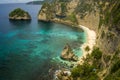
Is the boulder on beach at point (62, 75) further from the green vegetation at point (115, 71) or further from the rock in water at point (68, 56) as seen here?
the green vegetation at point (115, 71)

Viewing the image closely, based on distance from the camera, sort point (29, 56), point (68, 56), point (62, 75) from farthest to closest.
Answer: point (29, 56) < point (68, 56) < point (62, 75)

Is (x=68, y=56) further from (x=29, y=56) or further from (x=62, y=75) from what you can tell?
(x=62, y=75)

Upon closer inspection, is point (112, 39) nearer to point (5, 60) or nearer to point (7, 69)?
point (7, 69)

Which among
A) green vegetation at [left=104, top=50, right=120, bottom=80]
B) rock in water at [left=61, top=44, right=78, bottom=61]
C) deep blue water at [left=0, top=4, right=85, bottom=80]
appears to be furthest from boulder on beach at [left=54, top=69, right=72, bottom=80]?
green vegetation at [left=104, top=50, right=120, bottom=80]

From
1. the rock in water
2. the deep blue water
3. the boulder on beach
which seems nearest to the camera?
the boulder on beach

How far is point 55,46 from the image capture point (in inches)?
4700

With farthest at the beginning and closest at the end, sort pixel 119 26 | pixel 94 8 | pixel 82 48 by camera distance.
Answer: pixel 94 8
pixel 82 48
pixel 119 26

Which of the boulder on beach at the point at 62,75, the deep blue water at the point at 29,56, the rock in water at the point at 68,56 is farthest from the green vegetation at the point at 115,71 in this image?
the rock in water at the point at 68,56

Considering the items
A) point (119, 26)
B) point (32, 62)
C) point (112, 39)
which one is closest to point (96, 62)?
point (112, 39)

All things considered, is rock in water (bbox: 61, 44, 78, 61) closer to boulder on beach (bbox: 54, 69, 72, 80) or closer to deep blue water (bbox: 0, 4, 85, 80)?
deep blue water (bbox: 0, 4, 85, 80)

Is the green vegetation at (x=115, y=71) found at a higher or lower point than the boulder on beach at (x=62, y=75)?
higher

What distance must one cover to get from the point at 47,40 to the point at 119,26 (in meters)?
73.3

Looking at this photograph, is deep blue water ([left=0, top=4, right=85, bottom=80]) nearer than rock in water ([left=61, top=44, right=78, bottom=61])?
Yes

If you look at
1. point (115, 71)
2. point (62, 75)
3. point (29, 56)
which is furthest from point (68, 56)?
point (115, 71)
